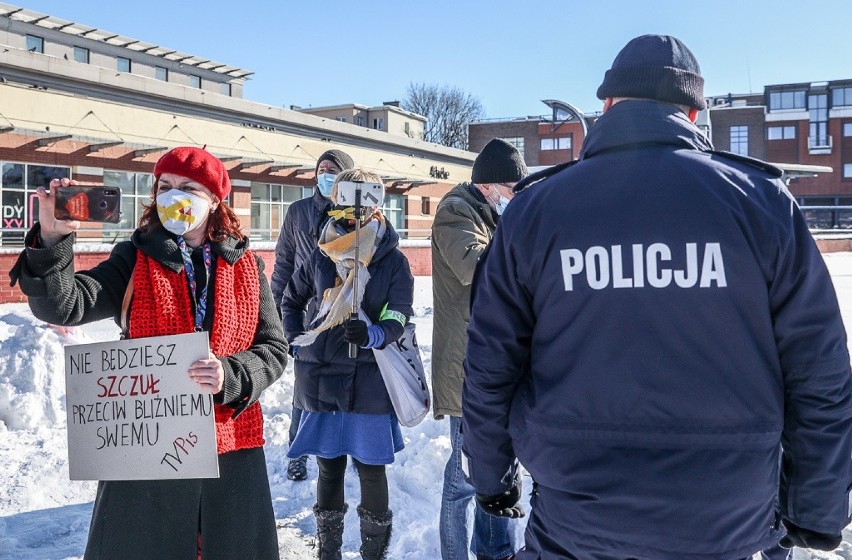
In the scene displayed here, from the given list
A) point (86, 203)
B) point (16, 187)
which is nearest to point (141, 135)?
point (16, 187)

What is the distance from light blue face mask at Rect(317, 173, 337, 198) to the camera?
4.75 meters

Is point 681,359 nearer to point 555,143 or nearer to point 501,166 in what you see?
point 501,166

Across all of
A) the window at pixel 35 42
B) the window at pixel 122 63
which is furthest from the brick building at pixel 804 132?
the window at pixel 35 42

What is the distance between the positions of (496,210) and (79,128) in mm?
21676

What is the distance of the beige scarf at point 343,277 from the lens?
3.57 m

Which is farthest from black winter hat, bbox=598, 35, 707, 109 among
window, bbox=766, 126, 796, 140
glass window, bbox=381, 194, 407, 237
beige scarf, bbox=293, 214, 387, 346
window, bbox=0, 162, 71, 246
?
window, bbox=766, 126, 796, 140

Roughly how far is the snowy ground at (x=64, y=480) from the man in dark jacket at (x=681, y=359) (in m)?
2.40

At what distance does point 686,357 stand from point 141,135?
81.5 ft

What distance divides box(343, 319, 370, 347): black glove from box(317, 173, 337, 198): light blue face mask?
1580 mm

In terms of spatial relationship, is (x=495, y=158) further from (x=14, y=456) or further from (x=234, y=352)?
(x=14, y=456)

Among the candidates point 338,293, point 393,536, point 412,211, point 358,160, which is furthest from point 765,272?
point 412,211

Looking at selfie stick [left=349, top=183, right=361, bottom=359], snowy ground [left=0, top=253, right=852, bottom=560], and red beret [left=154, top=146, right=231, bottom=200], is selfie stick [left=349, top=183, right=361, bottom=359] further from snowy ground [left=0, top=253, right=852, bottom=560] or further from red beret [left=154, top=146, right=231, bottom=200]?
snowy ground [left=0, top=253, right=852, bottom=560]

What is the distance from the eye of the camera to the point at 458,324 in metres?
3.54

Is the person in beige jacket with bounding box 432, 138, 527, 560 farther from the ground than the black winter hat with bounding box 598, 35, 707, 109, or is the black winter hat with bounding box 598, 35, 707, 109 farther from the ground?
the black winter hat with bounding box 598, 35, 707, 109
